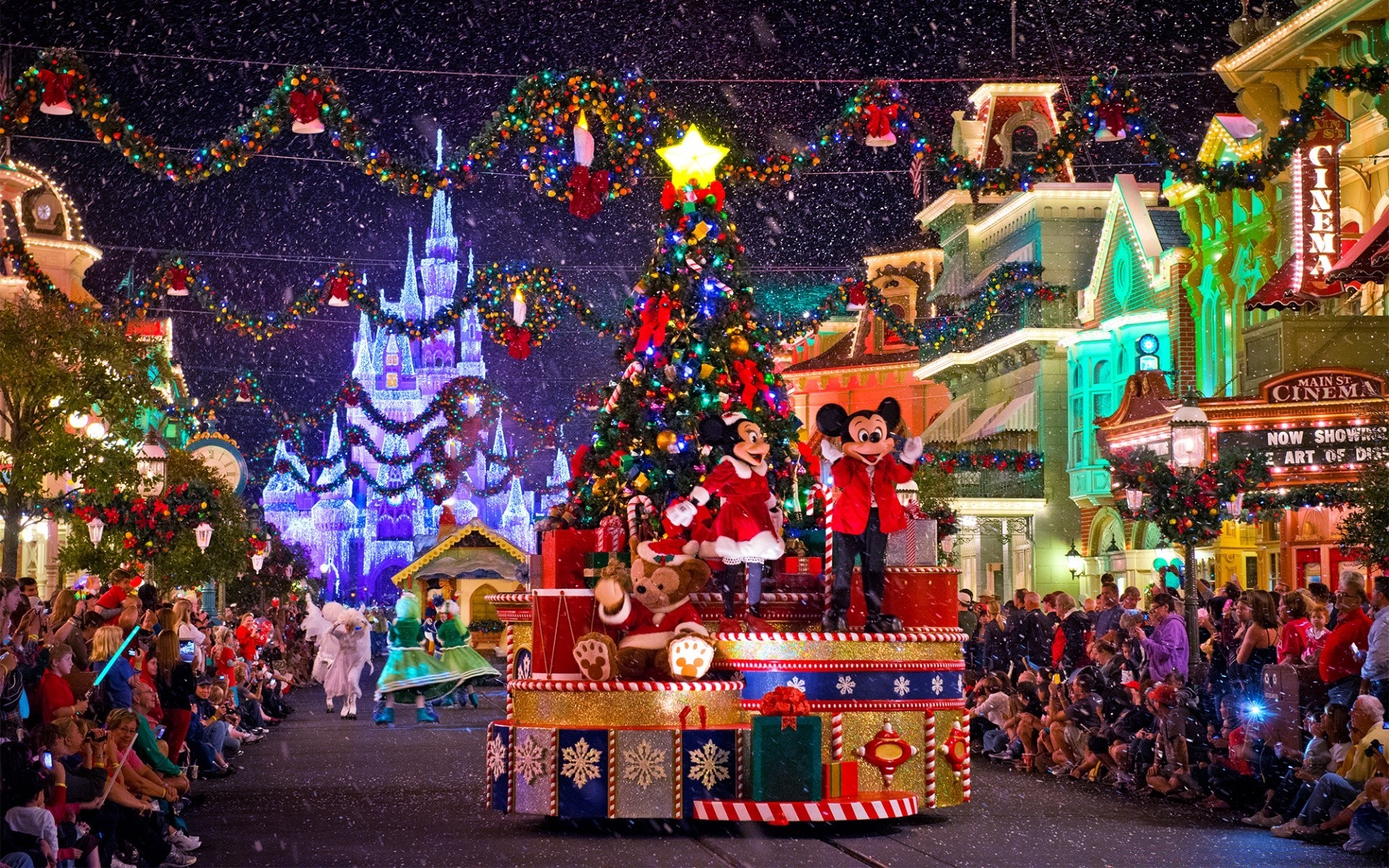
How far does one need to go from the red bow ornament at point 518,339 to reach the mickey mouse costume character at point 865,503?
1224 centimetres

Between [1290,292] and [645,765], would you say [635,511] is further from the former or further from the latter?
[1290,292]

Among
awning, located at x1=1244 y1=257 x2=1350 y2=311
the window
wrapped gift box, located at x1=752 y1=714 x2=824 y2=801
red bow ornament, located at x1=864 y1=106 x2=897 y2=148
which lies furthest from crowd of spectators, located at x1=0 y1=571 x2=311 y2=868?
the window

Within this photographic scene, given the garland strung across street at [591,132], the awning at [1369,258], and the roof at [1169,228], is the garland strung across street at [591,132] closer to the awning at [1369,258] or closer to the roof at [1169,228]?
the awning at [1369,258]

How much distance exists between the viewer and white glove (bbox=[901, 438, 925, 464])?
13.1m

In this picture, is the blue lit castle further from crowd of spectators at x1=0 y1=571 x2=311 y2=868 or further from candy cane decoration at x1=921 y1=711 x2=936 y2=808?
candy cane decoration at x1=921 y1=711 x2=936 y2=808

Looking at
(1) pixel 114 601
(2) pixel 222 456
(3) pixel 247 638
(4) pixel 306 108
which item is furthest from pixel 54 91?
(2) pixel 222 456

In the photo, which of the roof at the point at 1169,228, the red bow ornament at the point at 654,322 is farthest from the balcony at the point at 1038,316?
the red bow ornament at the point at 654,322

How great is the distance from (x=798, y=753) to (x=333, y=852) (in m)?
3.34

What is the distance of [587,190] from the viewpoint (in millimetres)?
17047

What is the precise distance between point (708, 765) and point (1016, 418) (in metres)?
33.3

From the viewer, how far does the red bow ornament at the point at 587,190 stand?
55.7 feet

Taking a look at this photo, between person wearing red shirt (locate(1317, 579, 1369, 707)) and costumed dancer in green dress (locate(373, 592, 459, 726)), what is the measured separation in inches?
548

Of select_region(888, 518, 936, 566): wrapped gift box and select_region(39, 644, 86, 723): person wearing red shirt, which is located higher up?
select_region(888, 518, 936, 566): wrapped gift box

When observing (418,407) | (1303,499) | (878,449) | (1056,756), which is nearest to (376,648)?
(1303,499)
